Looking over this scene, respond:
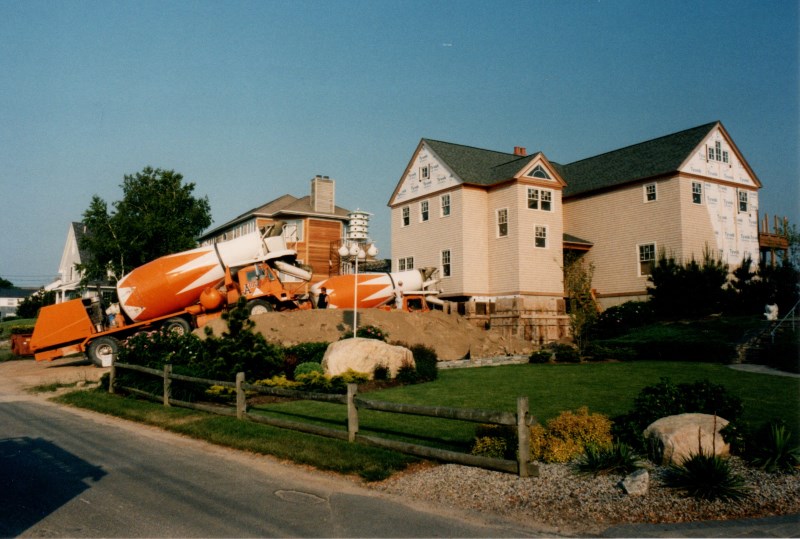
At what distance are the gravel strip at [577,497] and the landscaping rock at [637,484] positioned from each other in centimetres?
7

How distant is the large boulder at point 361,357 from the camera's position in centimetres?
1855

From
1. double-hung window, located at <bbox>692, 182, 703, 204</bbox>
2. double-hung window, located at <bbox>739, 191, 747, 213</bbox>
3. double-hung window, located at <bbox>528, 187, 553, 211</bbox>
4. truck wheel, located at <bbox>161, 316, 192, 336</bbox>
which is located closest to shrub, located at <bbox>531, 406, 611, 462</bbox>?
truck wheel, located at <bbox>161, 316, 192, 336</bbox>

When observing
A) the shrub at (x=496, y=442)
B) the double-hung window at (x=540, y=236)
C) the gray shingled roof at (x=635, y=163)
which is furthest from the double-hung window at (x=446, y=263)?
the shrub at (x=496, y=442)

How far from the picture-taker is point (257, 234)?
27047mm

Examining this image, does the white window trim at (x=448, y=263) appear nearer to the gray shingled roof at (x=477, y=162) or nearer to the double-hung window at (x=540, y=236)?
the gray shingled roof at (x=477, y=162)

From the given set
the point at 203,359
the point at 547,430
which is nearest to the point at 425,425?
the point at 547,430

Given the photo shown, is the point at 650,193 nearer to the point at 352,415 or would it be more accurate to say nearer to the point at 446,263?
the point at 446,263

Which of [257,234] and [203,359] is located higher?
[257,234]

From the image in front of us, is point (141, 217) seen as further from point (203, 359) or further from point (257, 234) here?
point (203, 359)

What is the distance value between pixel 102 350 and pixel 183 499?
64.9ft

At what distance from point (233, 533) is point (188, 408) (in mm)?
9123

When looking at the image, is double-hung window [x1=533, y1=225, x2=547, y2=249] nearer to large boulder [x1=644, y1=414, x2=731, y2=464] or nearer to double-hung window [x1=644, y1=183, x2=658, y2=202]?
double-hung window [x1=644, y1=183, x2=658, y2=202]

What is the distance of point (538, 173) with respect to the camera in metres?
35.5

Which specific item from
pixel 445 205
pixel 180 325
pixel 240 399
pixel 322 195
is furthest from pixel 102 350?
pixel 322 195
